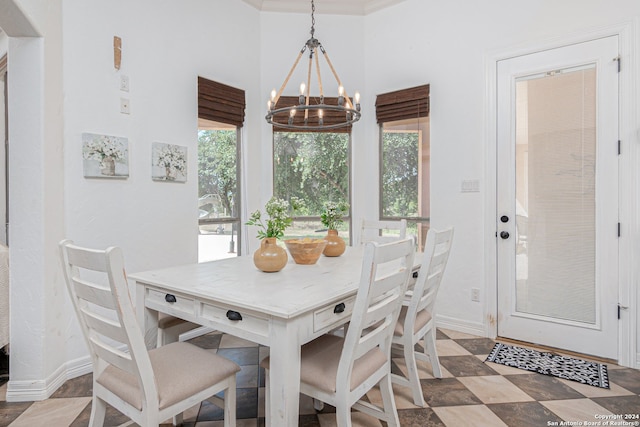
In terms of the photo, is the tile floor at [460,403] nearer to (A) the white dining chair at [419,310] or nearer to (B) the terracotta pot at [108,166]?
(A) the white dining chair at [419,310]

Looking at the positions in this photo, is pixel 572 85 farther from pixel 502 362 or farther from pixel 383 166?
pixel 502 362

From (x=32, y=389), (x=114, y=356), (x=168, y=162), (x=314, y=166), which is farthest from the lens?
(x=314, y=166)

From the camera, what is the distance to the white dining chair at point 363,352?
1.25 meters

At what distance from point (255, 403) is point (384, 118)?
2.73 m

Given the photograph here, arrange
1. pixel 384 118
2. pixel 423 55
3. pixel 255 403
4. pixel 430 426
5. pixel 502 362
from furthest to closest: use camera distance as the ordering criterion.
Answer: pixel 384 118 < pixel 423 55 < pixel 502 362 < pixel 255 403 < pixel 430 426

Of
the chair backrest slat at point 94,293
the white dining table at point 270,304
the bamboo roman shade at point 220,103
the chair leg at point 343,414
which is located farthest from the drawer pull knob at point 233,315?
the bamboo roman shade at point 220,103

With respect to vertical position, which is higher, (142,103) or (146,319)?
(142,103)

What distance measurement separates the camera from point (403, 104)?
3305 mm

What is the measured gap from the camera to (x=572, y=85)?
253 centimetres

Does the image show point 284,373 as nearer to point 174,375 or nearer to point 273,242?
point 174,375

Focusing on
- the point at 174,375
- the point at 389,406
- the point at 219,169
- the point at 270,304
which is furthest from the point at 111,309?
the point at 219,169

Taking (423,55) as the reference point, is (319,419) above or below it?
below

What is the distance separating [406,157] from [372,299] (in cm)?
238

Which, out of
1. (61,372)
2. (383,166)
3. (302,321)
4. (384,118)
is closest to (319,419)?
Answer: (302,321)
